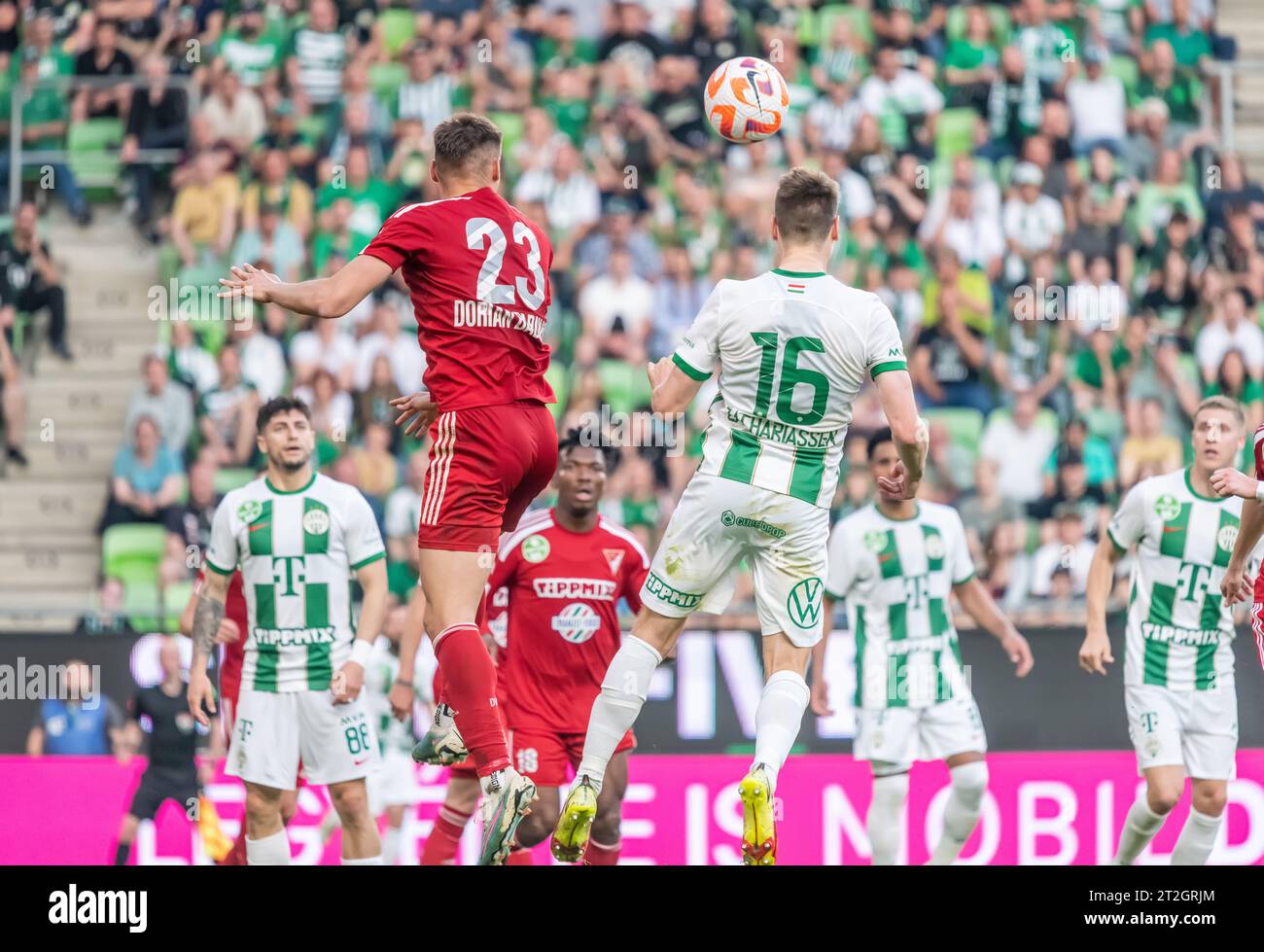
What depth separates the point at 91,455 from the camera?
16.0 m

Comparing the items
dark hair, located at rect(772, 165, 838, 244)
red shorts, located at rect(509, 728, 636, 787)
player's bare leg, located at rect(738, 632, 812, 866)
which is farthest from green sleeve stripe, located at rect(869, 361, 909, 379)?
red shorts, located at rect(509, 728, 636, 787)

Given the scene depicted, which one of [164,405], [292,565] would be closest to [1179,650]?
[292,565]

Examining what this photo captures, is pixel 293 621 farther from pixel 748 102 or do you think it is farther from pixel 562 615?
pixel 748 102

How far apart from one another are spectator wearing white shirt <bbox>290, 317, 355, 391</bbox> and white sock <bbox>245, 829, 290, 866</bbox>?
5902 mm

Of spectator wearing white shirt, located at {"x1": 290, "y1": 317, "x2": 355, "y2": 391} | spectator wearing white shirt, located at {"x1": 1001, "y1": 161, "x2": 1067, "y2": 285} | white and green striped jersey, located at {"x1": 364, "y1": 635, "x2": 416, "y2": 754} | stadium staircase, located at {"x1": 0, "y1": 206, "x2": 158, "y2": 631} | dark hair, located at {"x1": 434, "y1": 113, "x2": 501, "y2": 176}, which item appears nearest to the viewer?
dark hair, located at {"x1": 434, "y1": 113, "x2": 501, "y2": 176}

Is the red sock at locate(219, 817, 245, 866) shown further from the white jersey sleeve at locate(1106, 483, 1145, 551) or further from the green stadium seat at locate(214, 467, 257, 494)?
the white jersey sleeve at locate(1106, 483, 1145, 551)

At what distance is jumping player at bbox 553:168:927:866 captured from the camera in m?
7.48

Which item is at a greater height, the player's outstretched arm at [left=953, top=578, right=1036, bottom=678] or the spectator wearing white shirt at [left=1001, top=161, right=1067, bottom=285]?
the spectator wearing white shirt at [left=1001, top=161, right=1067, bottom=285]

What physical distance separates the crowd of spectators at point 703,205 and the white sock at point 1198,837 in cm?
315

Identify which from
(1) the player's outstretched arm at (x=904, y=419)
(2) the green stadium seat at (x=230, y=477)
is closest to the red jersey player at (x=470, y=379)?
(1) the player's outstretched arm at (x=904, y=419)

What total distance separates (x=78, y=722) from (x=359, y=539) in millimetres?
2658

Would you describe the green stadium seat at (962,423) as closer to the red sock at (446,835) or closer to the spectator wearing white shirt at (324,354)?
the spectator wearing white shirt at (324,354)
